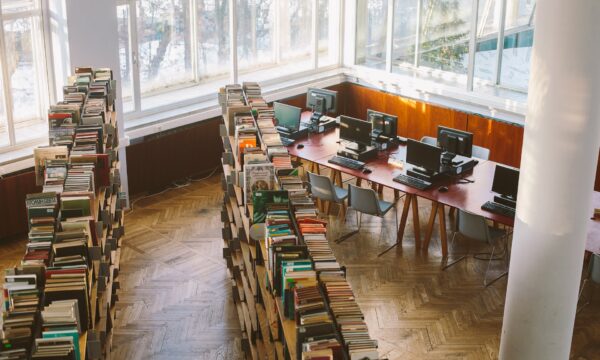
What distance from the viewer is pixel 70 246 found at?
5719 millimetres

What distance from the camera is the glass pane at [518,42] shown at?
11.8 meters

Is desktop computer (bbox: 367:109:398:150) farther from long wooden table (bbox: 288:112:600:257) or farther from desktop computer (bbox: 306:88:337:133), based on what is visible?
desktop computer (bbox: 306:88:337:133)

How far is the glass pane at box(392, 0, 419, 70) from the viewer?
13.1m

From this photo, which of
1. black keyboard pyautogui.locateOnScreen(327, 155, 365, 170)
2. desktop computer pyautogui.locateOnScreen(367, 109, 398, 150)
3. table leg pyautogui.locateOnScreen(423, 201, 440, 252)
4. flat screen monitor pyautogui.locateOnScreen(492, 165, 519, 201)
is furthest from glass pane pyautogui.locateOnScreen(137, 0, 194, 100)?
flat screen monitor pyautogui.locateOnScreen(492, 165, 519, 201)

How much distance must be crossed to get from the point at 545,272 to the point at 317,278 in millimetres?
1967

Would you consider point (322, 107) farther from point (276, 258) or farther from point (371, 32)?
point (276, 258)

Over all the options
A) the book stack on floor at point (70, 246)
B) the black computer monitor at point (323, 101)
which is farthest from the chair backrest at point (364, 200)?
the book stack on floor at point (70, 246)

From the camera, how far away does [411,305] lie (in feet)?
28.3

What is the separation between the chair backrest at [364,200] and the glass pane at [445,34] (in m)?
3.83

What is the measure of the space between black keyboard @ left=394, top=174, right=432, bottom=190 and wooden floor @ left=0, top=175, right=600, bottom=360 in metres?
0.81

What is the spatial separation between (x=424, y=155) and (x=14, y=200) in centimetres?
512

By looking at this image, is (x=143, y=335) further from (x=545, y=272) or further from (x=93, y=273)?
(x=545, y=272)

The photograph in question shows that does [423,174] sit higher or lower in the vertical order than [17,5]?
lower

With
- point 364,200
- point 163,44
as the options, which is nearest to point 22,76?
point 163,44
